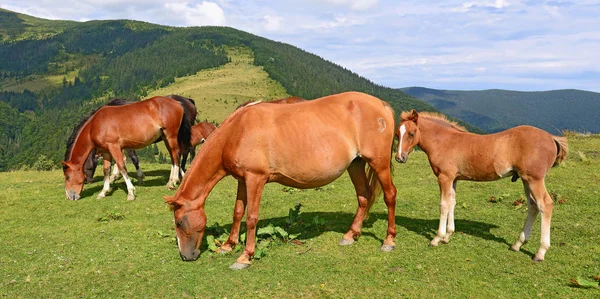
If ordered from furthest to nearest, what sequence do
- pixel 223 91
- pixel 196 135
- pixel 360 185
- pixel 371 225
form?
pixel 223 91 → pixel 196 135 → pixel 371 225 → pixel 360 185

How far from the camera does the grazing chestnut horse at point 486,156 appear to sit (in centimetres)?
684

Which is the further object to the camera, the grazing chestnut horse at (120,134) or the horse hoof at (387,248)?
the grazing chestnut horse at (120,134)

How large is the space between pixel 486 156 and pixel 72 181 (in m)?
11.9

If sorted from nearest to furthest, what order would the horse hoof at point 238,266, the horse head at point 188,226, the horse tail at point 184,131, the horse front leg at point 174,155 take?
the horse hoof at point 238,266 → the horse head at point 188,226 → the horse front leg at point 174,155 → the horse tail at point 184,131

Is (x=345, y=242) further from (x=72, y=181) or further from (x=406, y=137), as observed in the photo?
(x=72, y=181)

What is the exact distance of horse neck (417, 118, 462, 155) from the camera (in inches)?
317

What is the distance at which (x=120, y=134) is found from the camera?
1252 cm

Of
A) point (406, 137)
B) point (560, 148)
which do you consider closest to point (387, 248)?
point (406, 137)

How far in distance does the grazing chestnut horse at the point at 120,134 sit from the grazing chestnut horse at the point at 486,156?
8.43 metres

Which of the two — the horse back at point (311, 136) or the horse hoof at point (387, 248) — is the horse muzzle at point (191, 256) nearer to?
the horse back at point (311, 136)

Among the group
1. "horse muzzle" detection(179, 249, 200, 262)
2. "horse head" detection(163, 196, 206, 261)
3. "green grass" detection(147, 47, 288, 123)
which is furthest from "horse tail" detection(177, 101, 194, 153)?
"green grass" detection(147, 47, 288, 123)

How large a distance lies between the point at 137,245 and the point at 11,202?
675 centimetres

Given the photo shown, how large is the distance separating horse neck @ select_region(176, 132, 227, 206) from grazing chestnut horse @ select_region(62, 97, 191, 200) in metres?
6.40

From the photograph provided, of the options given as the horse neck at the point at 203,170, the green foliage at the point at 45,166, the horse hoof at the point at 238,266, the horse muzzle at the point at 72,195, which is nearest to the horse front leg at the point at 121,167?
the horse muzzle at the point at 72,195
